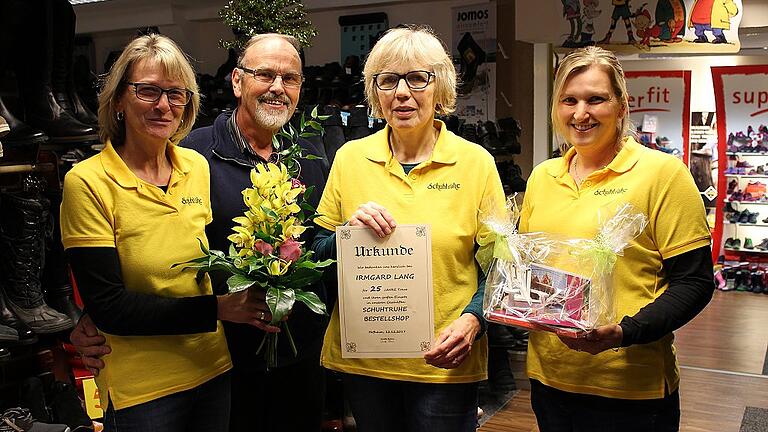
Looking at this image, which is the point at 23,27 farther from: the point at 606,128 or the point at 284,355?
the point at 606,128

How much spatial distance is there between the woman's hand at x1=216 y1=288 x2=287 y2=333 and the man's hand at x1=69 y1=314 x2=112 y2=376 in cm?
32

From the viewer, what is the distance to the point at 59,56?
3115 millimetres

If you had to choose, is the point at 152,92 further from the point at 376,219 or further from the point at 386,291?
the point at 386,291

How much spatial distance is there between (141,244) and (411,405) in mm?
877

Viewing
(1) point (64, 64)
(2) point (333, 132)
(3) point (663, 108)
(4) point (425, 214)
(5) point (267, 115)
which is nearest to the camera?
(4) point (425, 214)

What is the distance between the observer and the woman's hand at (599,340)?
1.95m

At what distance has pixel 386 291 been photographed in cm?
214

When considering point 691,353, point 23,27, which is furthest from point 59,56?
point 691,353

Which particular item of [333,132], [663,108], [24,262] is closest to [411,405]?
[24,262]

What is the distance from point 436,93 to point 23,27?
1735 mm

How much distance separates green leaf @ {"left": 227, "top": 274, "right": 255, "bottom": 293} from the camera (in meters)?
1.94

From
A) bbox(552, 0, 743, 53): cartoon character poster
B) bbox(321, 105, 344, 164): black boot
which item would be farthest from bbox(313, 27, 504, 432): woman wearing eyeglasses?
bbox(552, 0, 743, 53): cartoon character poster

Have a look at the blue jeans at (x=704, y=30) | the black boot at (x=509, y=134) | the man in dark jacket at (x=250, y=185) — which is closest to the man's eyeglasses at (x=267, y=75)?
the man in dark jacket at (x=250, y=185)

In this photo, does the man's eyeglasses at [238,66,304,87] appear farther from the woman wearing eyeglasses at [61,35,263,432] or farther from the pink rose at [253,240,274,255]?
the pink rose at [253,240,274,255]
